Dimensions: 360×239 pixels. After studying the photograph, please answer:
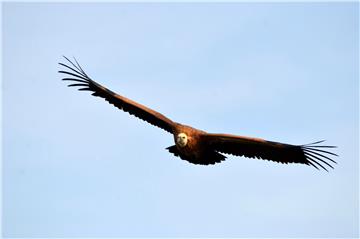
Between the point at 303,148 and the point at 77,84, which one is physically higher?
the point at 77,84

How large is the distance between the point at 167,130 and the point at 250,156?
6.46ft

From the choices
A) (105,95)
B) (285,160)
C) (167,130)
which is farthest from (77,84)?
(285,160)

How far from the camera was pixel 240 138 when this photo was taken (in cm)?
1845

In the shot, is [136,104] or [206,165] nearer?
[206,165]

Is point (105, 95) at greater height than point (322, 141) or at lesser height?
greater

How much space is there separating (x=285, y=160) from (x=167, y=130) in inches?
107

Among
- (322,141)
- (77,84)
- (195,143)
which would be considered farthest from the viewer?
(77,84)

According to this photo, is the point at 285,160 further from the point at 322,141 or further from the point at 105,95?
the point at 105,95

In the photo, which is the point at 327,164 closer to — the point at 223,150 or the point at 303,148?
the point at 303,148

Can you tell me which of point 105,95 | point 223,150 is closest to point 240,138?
point 223,150

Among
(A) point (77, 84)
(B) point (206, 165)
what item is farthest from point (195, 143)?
(A) point (77, 84)

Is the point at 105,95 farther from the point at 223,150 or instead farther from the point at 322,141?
the point at 322,141

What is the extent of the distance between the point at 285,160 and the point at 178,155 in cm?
222

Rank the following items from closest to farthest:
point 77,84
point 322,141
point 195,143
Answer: point 322,141, point 195,143, point 77,84
